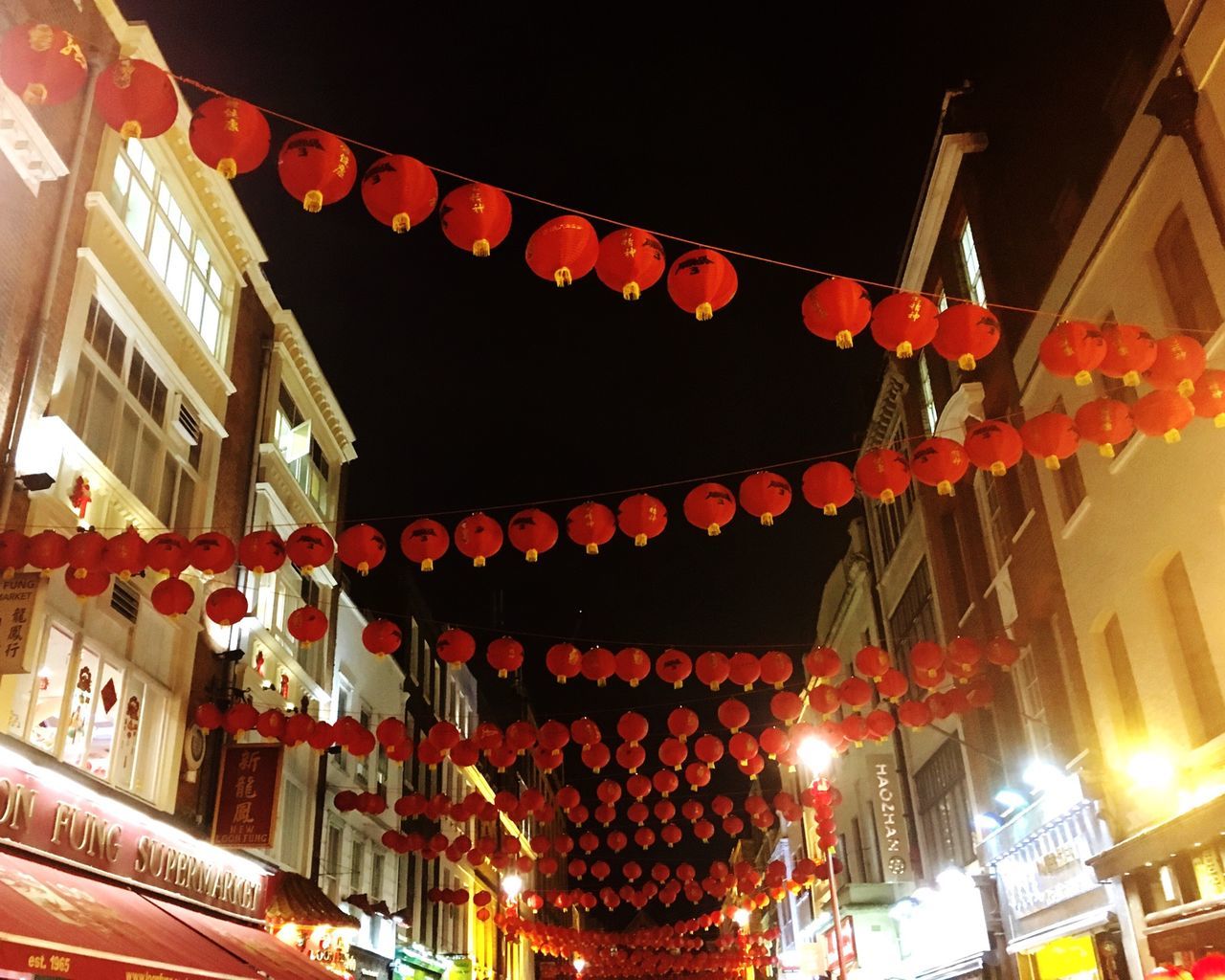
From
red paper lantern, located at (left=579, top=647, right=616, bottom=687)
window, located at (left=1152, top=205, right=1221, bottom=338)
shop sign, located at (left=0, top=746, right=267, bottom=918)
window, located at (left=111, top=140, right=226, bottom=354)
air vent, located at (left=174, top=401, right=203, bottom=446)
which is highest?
window, located at (left=111, top=140, right=226, bottom=354)

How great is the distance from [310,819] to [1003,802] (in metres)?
14.3

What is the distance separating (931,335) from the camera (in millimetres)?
10141

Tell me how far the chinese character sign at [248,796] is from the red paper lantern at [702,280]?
1271 centimetres

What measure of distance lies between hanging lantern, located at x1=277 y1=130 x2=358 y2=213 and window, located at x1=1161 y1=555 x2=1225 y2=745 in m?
10.8

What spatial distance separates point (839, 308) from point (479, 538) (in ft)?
18.1

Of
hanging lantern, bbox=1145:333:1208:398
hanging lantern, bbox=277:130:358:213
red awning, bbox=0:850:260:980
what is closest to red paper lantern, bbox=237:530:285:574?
red awning, bbox=0:850:260:980

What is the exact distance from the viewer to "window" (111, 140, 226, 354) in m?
16.9

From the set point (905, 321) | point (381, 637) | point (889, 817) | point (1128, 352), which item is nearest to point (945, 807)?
point (889, 817)

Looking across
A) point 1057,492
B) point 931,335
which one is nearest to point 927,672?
point 1057,492

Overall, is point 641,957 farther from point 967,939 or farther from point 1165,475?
point 1165,475

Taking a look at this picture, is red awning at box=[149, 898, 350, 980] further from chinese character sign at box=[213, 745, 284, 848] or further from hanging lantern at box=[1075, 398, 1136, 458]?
hanging lantern at box=[1075, 398, 1136, 458]

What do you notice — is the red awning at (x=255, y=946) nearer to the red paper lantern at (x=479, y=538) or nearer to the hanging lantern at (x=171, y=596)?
the hanging lantern at (x=171, y=596)

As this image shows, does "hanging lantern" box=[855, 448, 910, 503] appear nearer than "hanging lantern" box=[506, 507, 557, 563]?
Yes

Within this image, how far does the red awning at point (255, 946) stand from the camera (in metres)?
15.6
